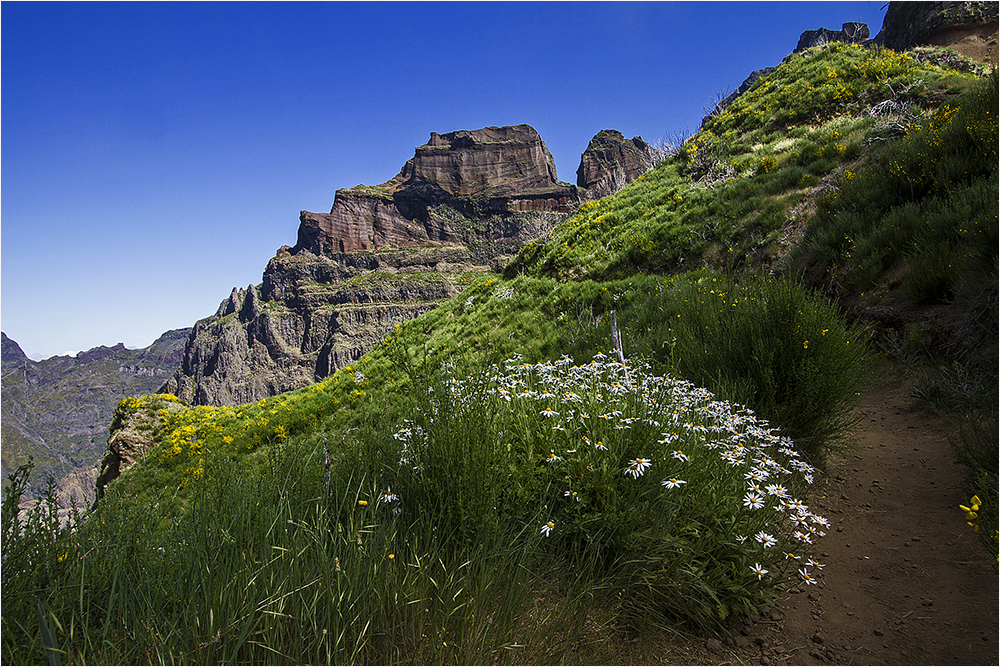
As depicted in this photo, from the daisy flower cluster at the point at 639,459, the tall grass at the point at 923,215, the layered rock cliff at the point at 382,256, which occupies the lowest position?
the daisy flower cluster at the point at 639,459

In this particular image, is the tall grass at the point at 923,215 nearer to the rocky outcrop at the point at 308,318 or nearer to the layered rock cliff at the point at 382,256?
the layered rock cliff at the point at 382,256

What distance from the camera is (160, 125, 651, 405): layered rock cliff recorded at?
112625mm

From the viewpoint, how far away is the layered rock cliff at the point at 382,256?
370 ft

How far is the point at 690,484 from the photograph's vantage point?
2.64 meters

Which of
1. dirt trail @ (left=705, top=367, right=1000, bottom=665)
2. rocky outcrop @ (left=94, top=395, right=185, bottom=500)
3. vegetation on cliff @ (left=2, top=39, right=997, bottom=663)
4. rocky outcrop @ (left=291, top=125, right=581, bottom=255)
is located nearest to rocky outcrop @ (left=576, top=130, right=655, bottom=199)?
rocky outcrop @ (left=291, top=125, right=581, bottom=255)

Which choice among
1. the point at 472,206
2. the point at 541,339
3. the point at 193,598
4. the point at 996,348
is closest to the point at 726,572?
the point at 193,598

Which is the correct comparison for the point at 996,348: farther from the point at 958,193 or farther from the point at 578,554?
the point at 578,554

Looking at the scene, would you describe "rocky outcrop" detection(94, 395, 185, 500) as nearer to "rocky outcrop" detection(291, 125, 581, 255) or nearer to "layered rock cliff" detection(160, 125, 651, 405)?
"layered rock cliff" detection(160, 125, 651, 405)

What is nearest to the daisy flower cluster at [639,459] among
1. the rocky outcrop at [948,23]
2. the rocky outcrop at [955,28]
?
the rocky outcrop at [955,28]

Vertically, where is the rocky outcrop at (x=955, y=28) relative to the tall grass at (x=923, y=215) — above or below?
above

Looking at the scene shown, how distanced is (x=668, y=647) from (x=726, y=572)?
48 centimetres

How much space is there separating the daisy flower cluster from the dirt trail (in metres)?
0.21

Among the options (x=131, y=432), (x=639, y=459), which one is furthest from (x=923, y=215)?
(x=131, y=432)

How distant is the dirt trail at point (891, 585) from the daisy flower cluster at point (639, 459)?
0.21 meters
